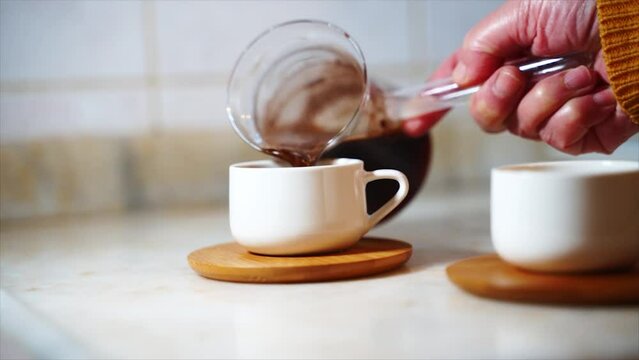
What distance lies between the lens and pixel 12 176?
4.19 feet

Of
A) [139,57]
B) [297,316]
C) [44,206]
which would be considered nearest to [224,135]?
[139,57]

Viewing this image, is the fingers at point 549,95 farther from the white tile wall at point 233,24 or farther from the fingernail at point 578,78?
the white tile wall at point 233,24

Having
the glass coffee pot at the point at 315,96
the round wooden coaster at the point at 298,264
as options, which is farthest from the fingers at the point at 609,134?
the round wooden coaster at the point at 298,264

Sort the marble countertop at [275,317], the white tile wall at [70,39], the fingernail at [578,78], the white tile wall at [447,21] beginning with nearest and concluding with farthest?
1. the marble countertop at [275,317]
2. the fingernail at [578,78]
3. the white tile wall at [70,39]
4. the white tile wall at [447,21]

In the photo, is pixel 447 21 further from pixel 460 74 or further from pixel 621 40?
pixel 621 40

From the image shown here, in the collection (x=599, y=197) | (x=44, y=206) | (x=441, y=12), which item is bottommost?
(x=44, y=206)

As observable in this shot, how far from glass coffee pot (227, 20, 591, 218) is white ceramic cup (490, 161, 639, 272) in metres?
0.30

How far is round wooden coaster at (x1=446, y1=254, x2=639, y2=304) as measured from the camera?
61 cm

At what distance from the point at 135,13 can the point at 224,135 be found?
8.6 inches

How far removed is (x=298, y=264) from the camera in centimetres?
75

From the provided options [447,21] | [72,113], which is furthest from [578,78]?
[72,113]

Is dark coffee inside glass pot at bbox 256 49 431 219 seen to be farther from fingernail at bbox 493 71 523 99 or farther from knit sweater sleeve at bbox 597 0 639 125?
knit sweater sleeve at bbox 597 0 639 125

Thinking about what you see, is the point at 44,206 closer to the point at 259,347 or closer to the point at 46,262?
the point at 46,262

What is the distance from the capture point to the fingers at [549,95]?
932 mm
